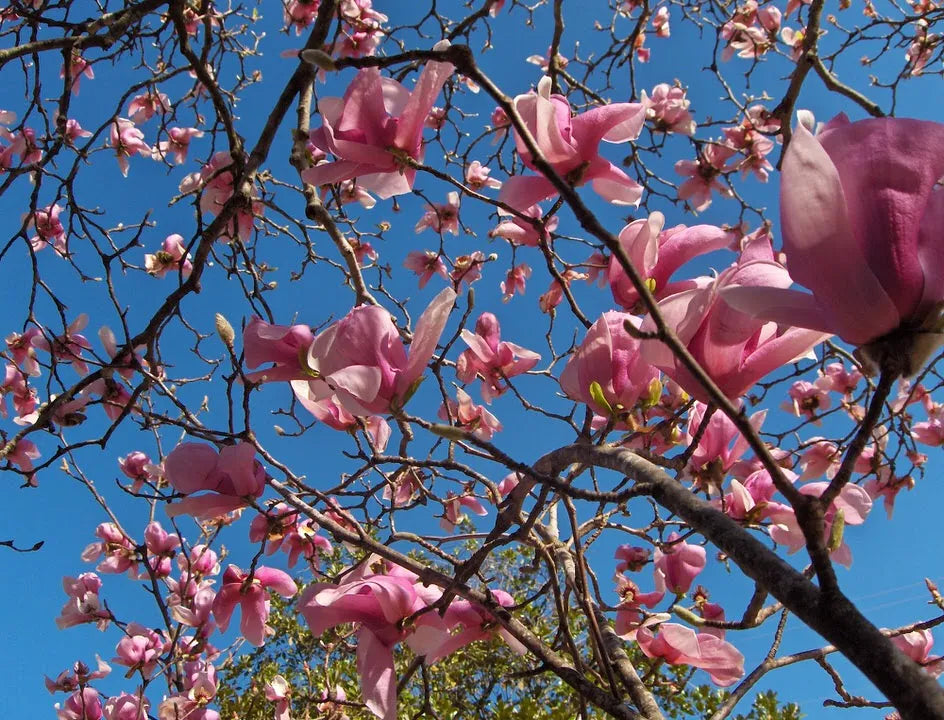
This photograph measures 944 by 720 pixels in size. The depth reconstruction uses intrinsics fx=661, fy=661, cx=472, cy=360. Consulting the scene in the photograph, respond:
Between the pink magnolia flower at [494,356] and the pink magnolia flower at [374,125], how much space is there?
0.50 m

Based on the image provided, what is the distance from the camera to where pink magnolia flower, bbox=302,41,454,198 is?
94 centimetres

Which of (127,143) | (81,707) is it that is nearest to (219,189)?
(127,143)

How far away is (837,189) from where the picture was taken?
445mm

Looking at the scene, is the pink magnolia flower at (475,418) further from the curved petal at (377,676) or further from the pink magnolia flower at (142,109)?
the pink magnolia flower at (142,109)

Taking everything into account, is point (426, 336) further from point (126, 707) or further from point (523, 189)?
point (126, 707)

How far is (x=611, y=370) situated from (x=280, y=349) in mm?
492

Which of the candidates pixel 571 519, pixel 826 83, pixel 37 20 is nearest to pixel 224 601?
pixel 571 519

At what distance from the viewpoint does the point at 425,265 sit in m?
2.78

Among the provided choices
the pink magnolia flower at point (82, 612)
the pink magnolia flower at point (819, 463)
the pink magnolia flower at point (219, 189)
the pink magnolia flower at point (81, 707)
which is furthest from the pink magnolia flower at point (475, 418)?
the pink magnolia flower at point (81, 707)

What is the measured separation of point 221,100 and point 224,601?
1.35 m

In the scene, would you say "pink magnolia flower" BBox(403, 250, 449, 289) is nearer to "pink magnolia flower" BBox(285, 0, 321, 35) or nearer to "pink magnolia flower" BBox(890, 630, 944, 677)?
"pink magnolia flower" BBox(285, 0, 321, 35)

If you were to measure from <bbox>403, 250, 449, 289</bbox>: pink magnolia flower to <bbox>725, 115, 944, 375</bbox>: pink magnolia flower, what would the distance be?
91.3 inches

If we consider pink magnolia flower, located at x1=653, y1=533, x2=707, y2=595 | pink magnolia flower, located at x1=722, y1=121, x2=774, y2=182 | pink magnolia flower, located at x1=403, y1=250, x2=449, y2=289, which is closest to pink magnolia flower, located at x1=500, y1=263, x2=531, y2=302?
pink magnolia flower, located at x1=403, y1=250, x2=449, y2=289

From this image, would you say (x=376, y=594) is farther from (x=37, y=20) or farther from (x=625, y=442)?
(x=37, y=20)
